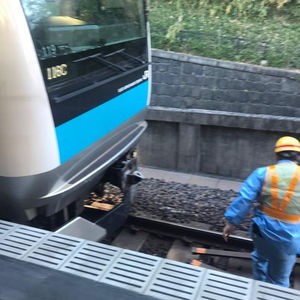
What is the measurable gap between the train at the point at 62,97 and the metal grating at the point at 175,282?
109 centimetres

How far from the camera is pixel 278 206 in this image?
11.3 ft

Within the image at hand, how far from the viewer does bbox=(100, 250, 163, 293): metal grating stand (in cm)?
224

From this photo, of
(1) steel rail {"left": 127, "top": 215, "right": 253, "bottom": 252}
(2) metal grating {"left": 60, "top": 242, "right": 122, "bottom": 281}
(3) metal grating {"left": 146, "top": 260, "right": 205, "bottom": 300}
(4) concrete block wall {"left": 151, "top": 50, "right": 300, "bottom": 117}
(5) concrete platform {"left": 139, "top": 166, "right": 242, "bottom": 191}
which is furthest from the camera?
(4) concrete block wall {"left": 151, "top": 50, "right": 300, "bottom": 117}

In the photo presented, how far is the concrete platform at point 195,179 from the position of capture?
6754mm

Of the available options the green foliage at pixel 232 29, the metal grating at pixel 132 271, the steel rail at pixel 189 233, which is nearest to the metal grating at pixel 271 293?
the metal grating at pixel 132 271

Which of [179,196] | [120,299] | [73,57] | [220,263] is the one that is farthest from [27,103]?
[179,196]

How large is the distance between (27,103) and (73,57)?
63 cm

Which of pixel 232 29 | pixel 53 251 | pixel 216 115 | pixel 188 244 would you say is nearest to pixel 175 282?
pixel 53 251

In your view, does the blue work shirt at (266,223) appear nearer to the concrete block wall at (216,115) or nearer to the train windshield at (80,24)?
the train windshield at (80,24)

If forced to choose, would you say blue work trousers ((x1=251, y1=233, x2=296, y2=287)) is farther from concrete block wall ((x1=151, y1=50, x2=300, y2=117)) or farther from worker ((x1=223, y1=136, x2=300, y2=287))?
concrete block wall ((x1=151, y1=50, x2=300, y2=117))

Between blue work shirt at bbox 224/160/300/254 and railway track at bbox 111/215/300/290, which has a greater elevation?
blue work shirt at bbox 224/160/300/254

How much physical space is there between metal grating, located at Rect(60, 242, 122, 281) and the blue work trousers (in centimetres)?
151

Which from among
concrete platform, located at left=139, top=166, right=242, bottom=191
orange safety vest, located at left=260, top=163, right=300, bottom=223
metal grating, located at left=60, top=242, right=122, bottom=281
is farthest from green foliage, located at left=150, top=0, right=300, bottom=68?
metal grating, located at left=60, top=242, right=122, bottom=281

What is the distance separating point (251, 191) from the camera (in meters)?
3.46
